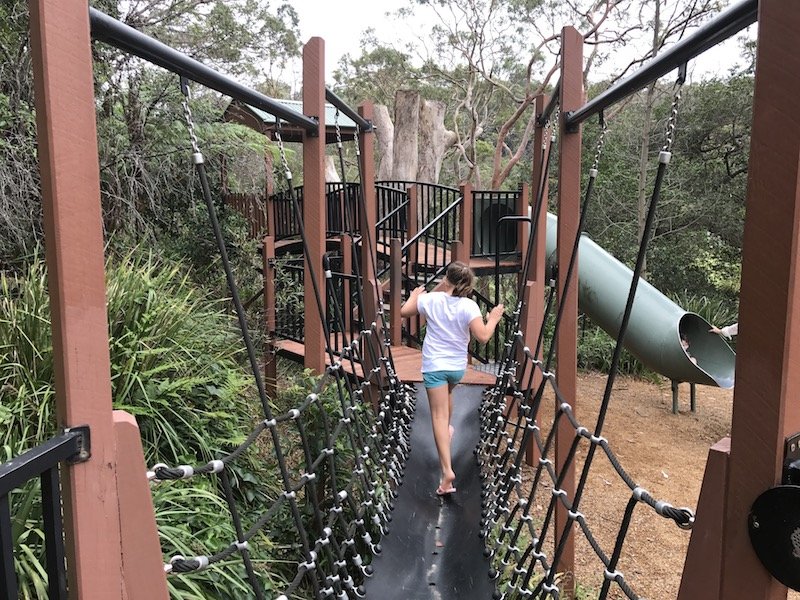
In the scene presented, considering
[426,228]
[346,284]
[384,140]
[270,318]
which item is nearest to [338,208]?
[426,228]

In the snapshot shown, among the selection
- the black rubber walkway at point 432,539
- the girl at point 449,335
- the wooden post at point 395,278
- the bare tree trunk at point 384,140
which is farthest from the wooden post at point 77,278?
the bare tree trunk at point 384,140

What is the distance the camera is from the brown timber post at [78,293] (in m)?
0.83

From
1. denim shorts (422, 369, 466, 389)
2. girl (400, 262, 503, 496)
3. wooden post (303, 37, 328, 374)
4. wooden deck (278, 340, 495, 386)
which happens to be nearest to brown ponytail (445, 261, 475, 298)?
girl (400, 262, 503, 496)

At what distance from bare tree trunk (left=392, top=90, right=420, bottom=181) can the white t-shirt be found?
33.0 feet

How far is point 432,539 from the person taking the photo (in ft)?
8.32

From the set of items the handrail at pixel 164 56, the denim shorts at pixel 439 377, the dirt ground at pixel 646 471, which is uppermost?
the handrail at pixel 164 56

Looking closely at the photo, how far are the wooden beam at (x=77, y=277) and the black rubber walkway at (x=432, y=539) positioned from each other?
4.83 feet

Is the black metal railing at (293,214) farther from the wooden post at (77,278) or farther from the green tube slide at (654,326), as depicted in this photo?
the wooden post at (77,278)

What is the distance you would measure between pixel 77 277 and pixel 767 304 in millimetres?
910

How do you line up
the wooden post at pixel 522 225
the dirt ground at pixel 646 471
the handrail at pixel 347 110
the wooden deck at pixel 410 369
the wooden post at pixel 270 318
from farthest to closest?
the wooden post at pixel 522 225 → the wooden post at pixel 270 318 → the wooden deck at pixel 410 369 → the dirt ground at pixel 646 471 → the handrail at pixel 347 110

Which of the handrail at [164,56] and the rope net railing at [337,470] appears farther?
the rope net railing at [337,470]

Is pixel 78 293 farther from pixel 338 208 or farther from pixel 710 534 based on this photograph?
pixel 338 208

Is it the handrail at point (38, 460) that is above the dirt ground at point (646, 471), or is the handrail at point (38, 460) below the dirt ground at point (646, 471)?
above

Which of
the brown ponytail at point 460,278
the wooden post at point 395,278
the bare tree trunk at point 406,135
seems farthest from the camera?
the bare tree trunk at point 406,135
